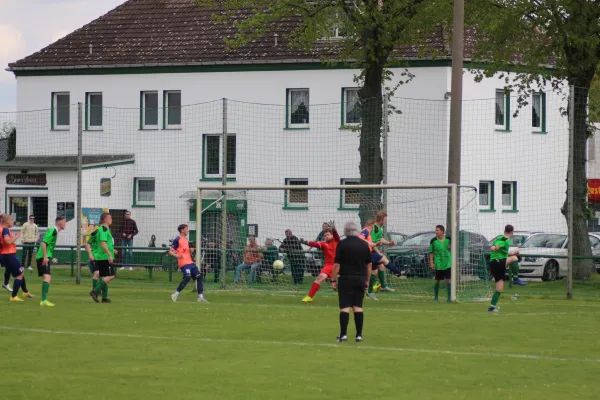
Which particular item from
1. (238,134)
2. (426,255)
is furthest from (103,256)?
(238,134)

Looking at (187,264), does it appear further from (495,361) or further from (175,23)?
(175,23)

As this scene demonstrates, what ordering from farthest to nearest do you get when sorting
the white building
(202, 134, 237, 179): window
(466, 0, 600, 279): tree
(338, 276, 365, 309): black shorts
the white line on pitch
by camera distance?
(202, 134, 237, 179): window < the white building < (466, 0, 600, 279): tree < (338, 276, 365, 309): black shorts < the white line on pitch

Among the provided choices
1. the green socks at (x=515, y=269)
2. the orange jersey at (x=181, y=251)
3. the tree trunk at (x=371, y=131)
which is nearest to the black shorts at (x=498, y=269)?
the orange jersey at (x=181, y=251)

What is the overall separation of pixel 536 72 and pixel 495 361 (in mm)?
20548

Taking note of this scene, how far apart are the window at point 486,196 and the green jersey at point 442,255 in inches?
615

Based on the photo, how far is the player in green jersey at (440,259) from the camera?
84.7 feet

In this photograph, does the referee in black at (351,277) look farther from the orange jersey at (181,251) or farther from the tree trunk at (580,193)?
the tree trunk at (580,193)

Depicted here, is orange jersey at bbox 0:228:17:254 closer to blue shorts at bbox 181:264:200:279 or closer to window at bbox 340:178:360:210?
blue shorts at bbox 181:264:200:279

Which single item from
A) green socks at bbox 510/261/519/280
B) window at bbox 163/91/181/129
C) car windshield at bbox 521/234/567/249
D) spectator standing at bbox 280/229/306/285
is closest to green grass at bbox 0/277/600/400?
spectator standing at bbox 280/229/306/285

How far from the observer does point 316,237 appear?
32688mm

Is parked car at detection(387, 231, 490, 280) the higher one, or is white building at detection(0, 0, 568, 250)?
white building at detection(0, 0, 568, 250)

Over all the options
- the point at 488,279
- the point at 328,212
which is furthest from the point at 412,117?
the point at 488,279

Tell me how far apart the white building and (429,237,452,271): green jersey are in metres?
4.44

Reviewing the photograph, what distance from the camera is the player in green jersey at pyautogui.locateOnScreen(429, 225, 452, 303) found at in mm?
25812
